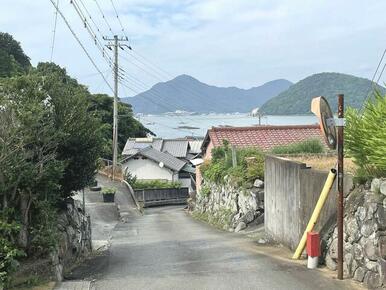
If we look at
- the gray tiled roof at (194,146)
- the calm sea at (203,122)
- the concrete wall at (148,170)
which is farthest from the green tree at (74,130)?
the gray tiled roof at (194,146)

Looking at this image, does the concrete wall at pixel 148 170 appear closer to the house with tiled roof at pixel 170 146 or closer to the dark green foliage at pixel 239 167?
the house with tiled roof at pixel 170 146

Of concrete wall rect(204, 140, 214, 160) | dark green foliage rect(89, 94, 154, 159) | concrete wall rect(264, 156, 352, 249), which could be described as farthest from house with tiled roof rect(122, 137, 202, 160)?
concrete wall rect(264, 156, 352, 249)

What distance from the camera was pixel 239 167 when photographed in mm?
22766

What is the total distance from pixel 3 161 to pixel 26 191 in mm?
971

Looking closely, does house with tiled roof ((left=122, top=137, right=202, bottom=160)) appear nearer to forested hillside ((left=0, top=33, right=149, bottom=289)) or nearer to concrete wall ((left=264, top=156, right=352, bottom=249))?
concrete wall ((left=264, top=156, right=352, bottom=249))

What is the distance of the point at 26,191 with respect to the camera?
8789mm

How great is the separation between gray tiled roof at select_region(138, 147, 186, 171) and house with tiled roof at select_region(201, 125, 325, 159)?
87.2 feet

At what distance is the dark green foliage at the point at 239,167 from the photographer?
20.8 meters

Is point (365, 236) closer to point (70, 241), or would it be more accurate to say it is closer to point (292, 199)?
point (292, 199)

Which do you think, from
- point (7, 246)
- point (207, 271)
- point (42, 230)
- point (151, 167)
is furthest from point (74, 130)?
point (151, 167)

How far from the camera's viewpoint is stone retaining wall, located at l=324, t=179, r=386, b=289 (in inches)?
298

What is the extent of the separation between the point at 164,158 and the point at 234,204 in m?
41.1

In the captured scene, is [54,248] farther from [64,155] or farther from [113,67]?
[113,67]

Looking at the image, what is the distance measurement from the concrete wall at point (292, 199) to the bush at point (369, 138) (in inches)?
21.9
